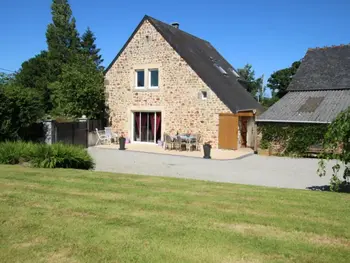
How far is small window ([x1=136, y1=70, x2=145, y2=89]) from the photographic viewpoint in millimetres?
21984

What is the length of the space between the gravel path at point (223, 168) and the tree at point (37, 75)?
32.4 meters

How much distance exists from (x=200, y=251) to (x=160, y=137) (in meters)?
17.8

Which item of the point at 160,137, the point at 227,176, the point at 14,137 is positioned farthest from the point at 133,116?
the point at 227,176

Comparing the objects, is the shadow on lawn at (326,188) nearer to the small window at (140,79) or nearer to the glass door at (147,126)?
the glass door at (147,126)

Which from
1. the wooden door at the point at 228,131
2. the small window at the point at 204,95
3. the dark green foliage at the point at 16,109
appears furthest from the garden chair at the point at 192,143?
the dark green foliage at the point at 16,109

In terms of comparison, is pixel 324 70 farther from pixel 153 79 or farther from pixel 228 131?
pixel 153 79

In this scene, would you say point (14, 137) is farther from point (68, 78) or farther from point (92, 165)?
point (68, 78)

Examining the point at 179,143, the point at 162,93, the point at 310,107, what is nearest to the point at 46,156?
the point at 179,143

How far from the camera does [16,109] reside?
15383mm

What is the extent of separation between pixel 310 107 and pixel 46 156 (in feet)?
48.1

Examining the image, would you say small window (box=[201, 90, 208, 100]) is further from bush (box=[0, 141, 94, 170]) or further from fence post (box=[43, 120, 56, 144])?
bush (box=[0, 141, 94, 170])

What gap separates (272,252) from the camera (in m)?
3.85

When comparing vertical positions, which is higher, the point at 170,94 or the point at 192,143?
the point at 170,94

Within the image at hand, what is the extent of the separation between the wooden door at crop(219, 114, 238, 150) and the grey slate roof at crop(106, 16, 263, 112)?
592 mm
